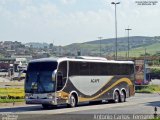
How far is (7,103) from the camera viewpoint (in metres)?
34.8

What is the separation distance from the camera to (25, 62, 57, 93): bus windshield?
98.5 feet

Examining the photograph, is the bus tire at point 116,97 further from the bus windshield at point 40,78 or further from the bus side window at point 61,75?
the bus windshield at point 40,78

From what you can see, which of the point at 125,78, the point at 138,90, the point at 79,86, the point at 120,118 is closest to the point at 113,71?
the point at 125,78

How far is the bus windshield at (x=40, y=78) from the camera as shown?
30.0m

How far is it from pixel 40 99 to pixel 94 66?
5592mm

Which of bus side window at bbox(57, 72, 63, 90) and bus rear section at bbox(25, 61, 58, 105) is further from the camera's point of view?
bus side window at bbox(57, 72, 63, 90)

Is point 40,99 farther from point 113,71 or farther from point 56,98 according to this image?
point 113,71

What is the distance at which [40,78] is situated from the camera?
99.5 feet

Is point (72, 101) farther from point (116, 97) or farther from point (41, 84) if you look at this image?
point (116, 97)

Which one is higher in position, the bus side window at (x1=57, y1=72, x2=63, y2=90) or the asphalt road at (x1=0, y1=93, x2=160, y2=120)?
the bus side window at (x1=57, y1=72, x2=63, y2=90)

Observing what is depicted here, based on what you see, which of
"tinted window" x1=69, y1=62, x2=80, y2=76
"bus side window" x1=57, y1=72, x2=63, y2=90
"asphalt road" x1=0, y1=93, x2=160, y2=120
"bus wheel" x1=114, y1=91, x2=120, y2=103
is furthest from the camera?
"bus wheel" x1=114, y1=91, x2=120, y2=103

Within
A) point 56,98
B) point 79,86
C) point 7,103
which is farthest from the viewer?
point 7,103

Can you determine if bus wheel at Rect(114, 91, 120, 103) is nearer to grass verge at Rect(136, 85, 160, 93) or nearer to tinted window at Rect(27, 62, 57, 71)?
tinted window at Rect(27, 62, 57, 71)

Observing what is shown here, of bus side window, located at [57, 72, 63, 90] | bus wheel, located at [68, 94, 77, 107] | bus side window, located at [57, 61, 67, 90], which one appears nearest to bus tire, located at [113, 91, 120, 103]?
bus wheel, located at [68, 94, 77, 107]
